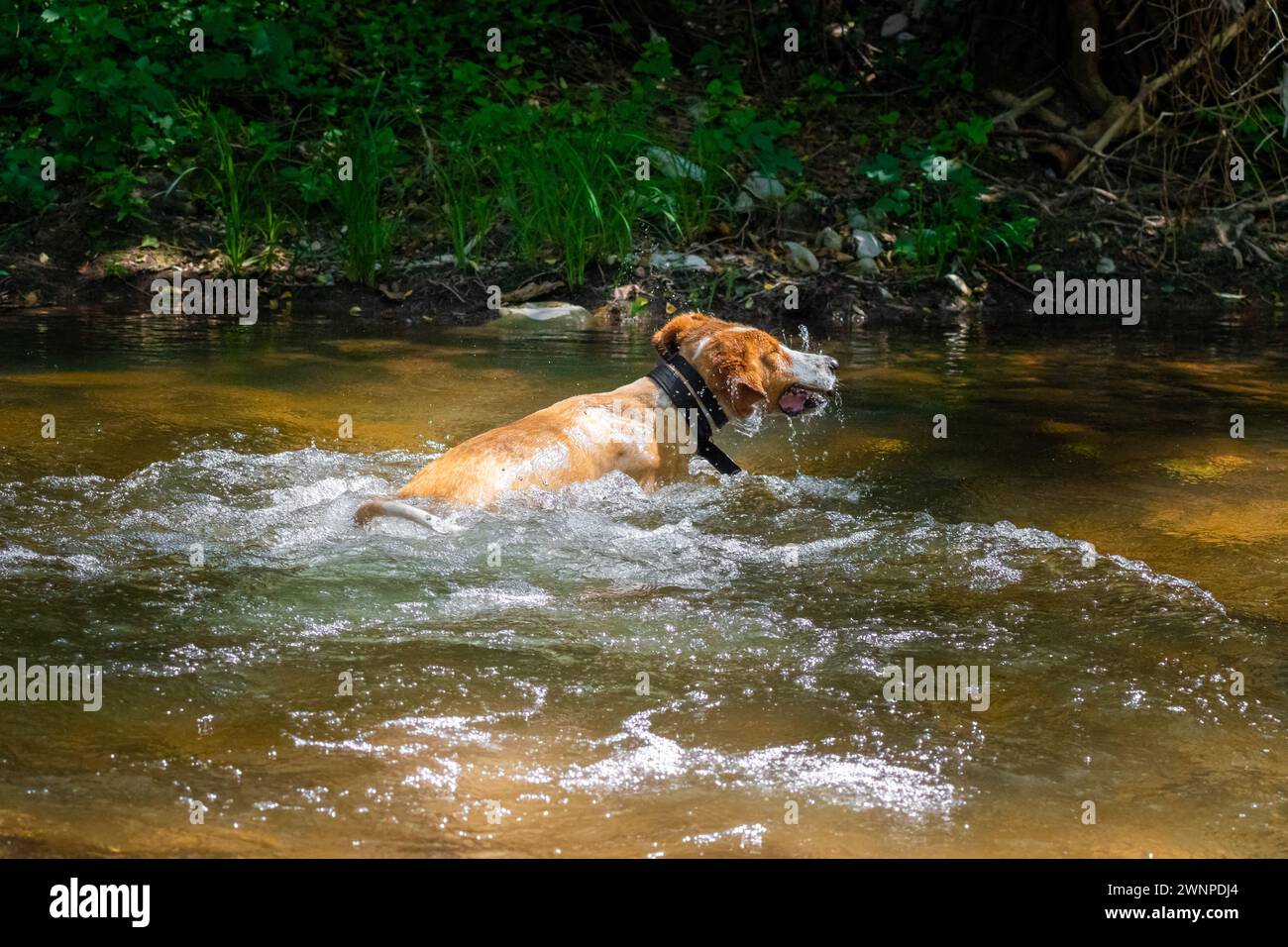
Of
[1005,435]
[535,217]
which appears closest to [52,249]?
[535,217]

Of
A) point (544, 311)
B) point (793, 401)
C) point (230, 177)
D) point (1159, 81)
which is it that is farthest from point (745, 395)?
point (1159, 81)

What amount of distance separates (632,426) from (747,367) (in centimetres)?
59

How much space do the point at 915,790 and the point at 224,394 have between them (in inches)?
227

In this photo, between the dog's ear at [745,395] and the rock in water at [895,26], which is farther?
the rock in water at [895,26]

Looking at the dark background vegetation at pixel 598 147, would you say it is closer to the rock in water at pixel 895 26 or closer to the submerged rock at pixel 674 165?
the submerged rock at pixel 674 165

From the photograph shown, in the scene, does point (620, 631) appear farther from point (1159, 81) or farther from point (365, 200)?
point (1159, 81)

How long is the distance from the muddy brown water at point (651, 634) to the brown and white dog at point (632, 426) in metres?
0.15

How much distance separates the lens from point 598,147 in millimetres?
11766

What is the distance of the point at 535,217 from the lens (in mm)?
11438

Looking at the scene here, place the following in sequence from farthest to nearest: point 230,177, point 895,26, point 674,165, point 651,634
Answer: point 895,26
point 674,165
point 230,177
point 651,634

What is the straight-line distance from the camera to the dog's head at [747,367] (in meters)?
5.95

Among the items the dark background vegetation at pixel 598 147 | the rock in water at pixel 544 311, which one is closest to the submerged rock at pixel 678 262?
the dark background vegetation at pixel 598 147

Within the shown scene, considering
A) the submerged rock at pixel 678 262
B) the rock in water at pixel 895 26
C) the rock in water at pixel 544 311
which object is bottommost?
the rock in water at pixel 544 311

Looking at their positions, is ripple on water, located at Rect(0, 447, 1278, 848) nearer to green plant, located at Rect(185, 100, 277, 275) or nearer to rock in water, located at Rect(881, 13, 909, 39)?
green plant, located at Rect(185, 100, 277, 275)
